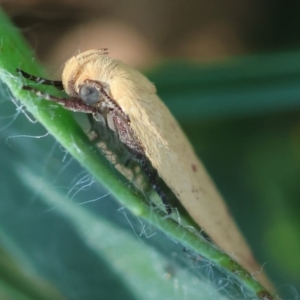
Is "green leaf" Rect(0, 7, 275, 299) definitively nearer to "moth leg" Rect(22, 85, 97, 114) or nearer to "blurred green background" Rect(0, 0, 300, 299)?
"moth leg" Rect(22, 85, 97, 114)

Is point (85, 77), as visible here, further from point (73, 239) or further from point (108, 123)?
point (73, 239)

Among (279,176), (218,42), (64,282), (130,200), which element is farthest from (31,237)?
(218,42)

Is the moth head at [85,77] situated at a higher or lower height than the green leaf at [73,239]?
higher

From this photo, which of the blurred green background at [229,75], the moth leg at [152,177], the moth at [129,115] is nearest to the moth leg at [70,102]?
the moth at [129,115]

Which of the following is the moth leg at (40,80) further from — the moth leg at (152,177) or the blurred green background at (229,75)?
the blurred green background at (229,75)

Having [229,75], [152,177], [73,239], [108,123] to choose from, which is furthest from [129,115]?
[229,75]

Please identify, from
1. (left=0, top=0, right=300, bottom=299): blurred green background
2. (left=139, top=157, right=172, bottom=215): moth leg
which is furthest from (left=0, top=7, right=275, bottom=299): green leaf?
(left=0, top=0, right=300, bottom=299): blurred green background

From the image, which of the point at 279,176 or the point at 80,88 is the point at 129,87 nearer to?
the point at 80,88
